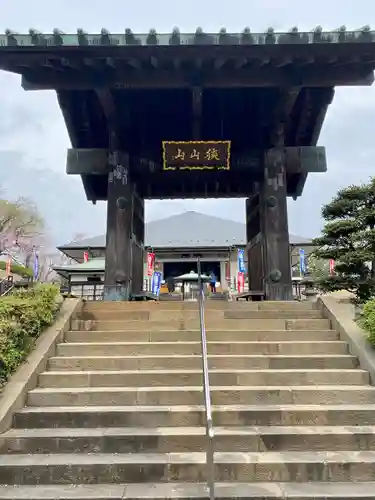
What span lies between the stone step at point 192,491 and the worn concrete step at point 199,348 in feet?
6.44

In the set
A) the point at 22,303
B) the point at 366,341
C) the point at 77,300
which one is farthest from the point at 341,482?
the point at 77,300

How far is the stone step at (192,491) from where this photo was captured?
2.93 meters

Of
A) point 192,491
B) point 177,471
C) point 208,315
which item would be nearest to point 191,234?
point 208,315

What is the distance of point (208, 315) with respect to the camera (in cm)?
609

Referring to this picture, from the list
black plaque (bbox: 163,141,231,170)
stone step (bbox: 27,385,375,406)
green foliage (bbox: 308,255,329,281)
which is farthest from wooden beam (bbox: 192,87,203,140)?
stone step (bbox: 27,385,375,406)

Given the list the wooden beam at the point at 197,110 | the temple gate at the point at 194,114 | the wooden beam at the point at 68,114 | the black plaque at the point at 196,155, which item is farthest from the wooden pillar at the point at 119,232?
the wooden beam at the point at 197,110

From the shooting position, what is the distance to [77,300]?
6.35 meters

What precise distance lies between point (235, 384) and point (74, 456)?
5.99 ft

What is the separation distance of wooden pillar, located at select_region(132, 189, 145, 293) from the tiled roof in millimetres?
3473

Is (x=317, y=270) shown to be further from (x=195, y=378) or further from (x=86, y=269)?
(x=195, y=378)

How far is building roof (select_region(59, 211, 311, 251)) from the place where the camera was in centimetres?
1990

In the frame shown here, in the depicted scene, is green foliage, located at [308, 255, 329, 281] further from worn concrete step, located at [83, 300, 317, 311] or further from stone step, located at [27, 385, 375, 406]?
stone step, located at [27, 385, 375, 406]

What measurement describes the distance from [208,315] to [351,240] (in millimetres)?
2707

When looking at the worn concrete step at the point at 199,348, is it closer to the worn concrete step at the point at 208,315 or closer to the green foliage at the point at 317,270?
the worn concrete step at the point at 208,315
